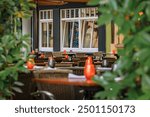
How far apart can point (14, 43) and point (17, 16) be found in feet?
1.44

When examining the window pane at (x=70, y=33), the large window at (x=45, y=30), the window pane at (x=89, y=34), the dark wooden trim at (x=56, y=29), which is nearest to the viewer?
the window pane at (x=89, y=34)

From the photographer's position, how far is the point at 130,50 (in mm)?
1690

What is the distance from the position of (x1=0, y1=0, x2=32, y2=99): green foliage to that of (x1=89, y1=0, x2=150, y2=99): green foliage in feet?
3.45

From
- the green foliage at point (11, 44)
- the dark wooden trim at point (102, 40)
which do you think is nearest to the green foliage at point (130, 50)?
the green foliage at point (11, 44)

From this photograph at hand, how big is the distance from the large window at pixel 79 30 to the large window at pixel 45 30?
0.77 m

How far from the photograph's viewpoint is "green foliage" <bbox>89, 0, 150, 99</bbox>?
1.58 metres

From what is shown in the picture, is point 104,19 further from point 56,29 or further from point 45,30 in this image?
point 45,30

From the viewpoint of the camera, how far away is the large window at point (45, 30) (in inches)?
723

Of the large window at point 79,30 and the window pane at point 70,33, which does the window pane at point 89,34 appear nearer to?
the large window at point 79,30

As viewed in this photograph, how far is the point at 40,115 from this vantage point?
2.12m

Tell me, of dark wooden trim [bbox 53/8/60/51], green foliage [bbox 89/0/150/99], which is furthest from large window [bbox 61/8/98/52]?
green foliage [bbox 89/0/150/99]

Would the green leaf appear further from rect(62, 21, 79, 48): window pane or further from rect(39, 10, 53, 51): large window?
rect(39, 10, 53, 51): large window

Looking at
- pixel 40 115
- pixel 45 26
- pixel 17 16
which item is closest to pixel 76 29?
pixel 45 26

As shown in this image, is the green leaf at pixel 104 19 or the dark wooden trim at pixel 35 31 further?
the dark wooden trim at pixel 35 31
